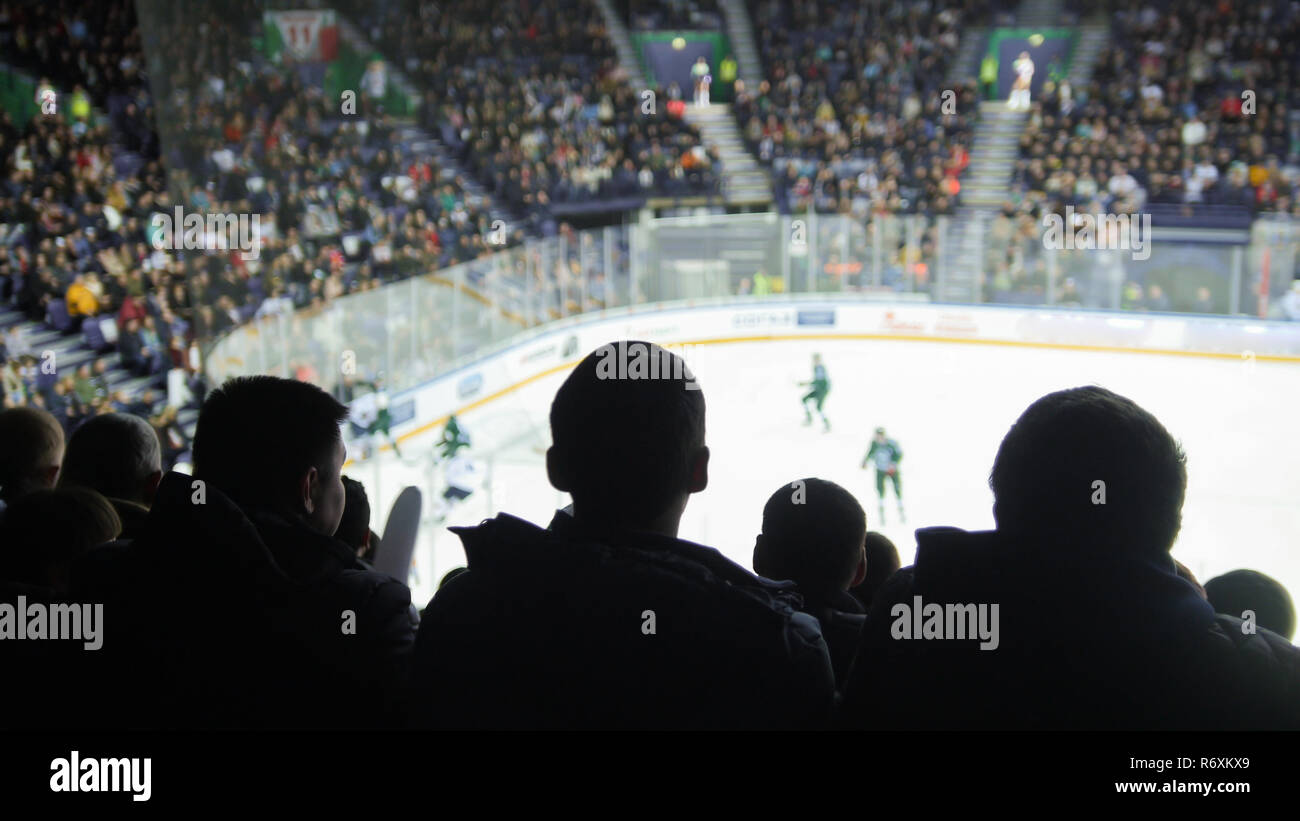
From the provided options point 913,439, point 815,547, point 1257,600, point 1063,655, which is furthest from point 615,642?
point 913,439

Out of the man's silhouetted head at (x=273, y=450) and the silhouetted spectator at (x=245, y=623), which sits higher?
the man's silhouetted head at (x=273, y=450)

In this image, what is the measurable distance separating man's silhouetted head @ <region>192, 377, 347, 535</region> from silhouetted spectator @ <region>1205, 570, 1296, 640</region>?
1.90 m

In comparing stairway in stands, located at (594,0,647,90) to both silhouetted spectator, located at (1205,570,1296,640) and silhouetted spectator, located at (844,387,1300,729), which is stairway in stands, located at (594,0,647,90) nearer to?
silhouetted spectator, located at (1205,570,1296,640)

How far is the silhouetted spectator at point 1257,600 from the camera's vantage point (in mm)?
2643

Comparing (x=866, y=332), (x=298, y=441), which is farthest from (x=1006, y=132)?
(x=298, y=441)

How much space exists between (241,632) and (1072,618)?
108cm

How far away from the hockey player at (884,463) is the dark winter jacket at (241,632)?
911 cm

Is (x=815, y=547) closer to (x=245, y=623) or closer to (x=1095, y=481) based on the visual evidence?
(x=1095, y=481)

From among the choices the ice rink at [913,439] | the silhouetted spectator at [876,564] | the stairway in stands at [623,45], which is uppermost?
the stairway in stands at [623,45]

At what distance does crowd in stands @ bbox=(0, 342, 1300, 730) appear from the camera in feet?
4.75

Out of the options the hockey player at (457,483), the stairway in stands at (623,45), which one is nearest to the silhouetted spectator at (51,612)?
the hockey player at (457,483)

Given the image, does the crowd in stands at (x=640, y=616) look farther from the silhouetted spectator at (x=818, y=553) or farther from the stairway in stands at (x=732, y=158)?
the stairway in stands at (x=732, y=158)

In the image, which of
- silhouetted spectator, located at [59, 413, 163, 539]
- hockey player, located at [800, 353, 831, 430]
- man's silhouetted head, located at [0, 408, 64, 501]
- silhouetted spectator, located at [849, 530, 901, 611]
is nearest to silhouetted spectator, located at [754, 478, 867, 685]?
silhouetted spectator, located at [849, 530, 901, 611]

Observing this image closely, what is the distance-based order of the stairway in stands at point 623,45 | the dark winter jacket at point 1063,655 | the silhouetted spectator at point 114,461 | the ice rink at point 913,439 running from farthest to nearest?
the stairway in stands at point 623,45 → the ice rink at point 913,439 → the silhouetted spectator at point 114,461 → the dark winter jacket at point 1063,655
